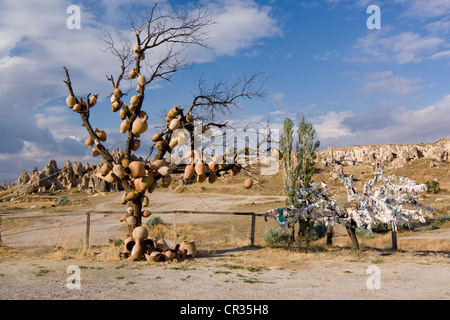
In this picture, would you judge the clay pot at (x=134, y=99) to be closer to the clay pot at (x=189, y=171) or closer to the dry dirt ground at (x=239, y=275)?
the clay pot at (x=189, y=171)

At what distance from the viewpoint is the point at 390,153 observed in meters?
85.0

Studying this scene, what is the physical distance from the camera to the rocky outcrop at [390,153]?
69188mm

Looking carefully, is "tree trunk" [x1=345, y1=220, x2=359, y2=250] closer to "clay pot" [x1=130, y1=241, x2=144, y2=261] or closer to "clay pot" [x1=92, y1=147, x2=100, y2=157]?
"clay pot" [x1=130, y1=241, x2=144, y2=261]

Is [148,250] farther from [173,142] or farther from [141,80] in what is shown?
[141,80]

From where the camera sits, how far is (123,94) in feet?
33.5

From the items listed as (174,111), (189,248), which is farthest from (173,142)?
(189,248)

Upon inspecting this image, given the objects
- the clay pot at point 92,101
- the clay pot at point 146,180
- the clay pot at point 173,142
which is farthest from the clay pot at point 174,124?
the clay pot at point 92,101

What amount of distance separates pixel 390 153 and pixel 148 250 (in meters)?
85.5

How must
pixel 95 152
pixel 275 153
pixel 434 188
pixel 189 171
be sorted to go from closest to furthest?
1. pixel 189 171
2. pixel 275 153
3. pixel 95 152
4. pixel 434 188

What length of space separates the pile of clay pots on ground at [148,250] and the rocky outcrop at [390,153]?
2301 inches

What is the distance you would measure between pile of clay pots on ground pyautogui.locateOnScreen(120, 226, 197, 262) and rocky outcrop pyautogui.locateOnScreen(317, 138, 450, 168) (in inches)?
Answer: 2301

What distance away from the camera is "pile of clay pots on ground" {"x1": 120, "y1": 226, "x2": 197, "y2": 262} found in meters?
9.49

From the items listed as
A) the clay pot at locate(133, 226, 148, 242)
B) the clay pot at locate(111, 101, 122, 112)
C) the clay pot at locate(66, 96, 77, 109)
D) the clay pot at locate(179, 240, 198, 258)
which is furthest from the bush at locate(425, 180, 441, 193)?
the clay pot at locate(66, 96, 77, 109)
